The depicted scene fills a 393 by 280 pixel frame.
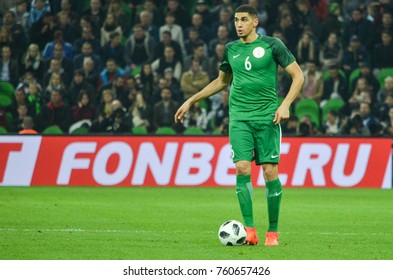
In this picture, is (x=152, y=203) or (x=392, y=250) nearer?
(x=392, y=250)

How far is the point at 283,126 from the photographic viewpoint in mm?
21391

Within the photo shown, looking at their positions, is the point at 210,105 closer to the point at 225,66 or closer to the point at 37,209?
the point at 37,209

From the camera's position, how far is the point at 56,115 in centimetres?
2147

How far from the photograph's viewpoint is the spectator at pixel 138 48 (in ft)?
→ 74.3

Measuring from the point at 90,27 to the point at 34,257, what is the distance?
14363 mm

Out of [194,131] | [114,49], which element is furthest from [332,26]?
[114,49]

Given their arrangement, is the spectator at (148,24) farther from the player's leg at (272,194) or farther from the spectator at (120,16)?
the player's leg at (272,194)

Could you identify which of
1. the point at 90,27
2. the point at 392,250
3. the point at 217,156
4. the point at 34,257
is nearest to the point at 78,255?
the point at 34,257

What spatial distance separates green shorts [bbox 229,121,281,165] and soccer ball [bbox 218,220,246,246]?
2.10 ft

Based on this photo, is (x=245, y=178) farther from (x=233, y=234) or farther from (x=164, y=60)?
(x=164, y=60)

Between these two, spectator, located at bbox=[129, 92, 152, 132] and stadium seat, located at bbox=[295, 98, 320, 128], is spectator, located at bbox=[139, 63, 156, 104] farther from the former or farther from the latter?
stadium seat, located at bbox=[295, 98, 320, 128]

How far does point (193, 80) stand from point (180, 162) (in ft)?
9.97

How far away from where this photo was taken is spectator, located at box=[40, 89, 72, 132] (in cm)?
2139

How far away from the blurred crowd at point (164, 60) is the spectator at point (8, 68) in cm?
2
